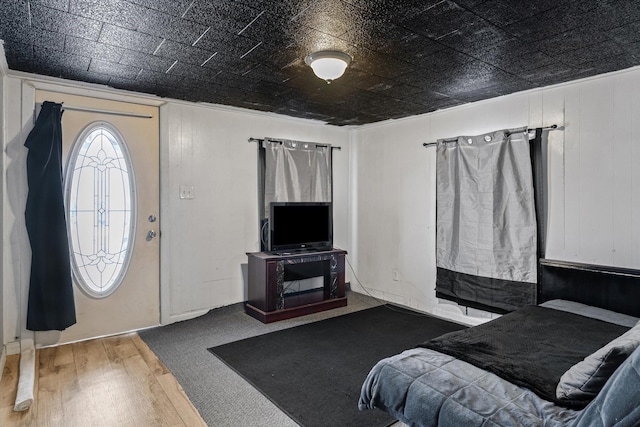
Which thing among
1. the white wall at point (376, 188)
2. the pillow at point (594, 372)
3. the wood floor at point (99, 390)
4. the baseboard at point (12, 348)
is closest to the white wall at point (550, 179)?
the white wall at point (376, 188)

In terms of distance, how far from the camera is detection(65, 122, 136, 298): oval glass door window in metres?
3.36

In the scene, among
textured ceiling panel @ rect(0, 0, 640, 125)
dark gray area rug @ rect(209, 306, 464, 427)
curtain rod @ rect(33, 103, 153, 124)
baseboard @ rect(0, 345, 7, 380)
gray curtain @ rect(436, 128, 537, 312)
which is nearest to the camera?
textured ceiling panel @ rect(0, 0, 640, 125)

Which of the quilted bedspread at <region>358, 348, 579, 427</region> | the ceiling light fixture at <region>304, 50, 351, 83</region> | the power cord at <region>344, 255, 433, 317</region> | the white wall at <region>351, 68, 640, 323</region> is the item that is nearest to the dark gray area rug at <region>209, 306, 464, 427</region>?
the power cord at <region>344, 255, 433, 317</region>

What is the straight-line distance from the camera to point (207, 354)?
10.2 feet

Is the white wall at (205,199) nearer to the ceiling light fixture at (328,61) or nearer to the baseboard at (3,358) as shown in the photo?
the baseboard at (3,358)

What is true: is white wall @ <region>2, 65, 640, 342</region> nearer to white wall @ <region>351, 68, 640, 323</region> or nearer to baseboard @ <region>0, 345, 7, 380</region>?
white wall @ <region>351, 68, 640, 323</region>

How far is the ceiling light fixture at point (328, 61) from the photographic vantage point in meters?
2.52

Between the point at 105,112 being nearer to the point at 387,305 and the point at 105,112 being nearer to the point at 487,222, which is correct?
the point at 387,305

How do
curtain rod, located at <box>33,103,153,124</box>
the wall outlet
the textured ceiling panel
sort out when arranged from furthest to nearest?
the wall outlet < curtain rod, located at <box>33,103,153,124</box> < the textured ceiling panel

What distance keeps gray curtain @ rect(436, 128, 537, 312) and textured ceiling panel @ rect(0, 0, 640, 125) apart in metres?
0.57

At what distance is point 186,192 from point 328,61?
220cm

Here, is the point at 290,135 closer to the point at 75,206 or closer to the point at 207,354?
the point at 75,206

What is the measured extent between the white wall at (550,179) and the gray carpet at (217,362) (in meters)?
0.73

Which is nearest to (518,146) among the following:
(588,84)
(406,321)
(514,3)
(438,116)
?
(588,84)
